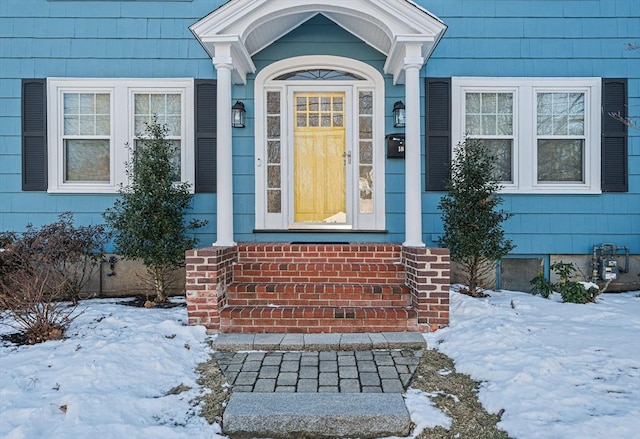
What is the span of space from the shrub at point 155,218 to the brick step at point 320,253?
78cm

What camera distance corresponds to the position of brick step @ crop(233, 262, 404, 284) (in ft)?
14.7

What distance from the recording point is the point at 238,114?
5.39 m

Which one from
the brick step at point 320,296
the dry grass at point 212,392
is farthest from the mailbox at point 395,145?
the dry grass at point 212,392

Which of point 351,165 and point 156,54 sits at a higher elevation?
point 156,54

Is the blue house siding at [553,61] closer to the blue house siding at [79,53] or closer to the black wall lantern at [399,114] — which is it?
the black wall lantern at [399,114]

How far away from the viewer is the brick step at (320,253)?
4.67m

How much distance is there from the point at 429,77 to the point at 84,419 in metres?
5.10

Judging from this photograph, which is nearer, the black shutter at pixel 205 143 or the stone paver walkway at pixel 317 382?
the stone paver walkway at pixel 317 382

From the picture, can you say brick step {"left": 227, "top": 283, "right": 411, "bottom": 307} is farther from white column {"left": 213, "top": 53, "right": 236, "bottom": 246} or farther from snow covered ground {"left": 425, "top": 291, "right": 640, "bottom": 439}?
white column {"left": 213, "top": 53, "right": 236, "bottom": 246}

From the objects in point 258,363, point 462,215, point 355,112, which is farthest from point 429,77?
point 258,363

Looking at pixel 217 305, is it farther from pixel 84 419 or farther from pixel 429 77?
pixel 429 77

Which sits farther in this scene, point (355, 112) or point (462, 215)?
point (355, 112)

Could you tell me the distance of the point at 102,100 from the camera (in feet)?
18.3

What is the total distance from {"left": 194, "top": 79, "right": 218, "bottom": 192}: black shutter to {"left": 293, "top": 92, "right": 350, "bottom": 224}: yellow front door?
41.4 inches
